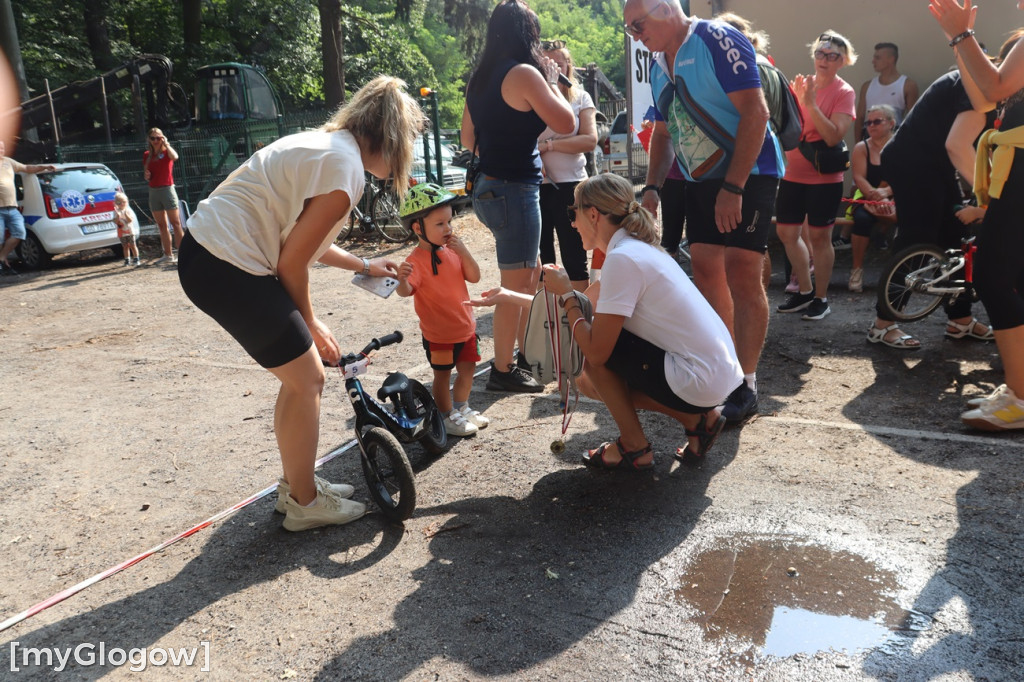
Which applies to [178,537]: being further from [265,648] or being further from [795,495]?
[795,495]

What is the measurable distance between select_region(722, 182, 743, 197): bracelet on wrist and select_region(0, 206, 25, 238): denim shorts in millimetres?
11359

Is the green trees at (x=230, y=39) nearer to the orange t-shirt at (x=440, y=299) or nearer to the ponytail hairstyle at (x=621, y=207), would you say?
the orange t-shirt at (x=440, y=299)

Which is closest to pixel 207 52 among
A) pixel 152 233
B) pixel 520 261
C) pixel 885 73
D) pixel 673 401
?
pixel 152 233

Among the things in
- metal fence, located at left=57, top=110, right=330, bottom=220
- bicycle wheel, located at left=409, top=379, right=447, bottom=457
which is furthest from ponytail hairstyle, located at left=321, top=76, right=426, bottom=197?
metal fence, located at left=57, top=110, right=330, bottom=220

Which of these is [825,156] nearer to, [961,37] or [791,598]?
[961,37]

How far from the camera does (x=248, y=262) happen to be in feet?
10.00

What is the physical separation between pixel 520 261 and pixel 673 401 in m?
1.66

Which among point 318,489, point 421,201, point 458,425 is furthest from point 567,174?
point 318,489

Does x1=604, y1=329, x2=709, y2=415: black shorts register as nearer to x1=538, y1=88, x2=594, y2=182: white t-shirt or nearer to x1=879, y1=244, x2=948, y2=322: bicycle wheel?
x1=538, y1=88, x2=594, y2=182: white t-shirt

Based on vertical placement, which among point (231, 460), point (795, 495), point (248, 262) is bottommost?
point (231, 460)

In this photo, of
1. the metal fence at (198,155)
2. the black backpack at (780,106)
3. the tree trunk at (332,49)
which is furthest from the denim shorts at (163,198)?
the black backpack at (780,106)

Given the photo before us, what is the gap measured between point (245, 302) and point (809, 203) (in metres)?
4.86

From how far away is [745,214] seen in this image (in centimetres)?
421

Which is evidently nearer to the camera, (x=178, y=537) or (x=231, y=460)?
(x=178, y=537)
